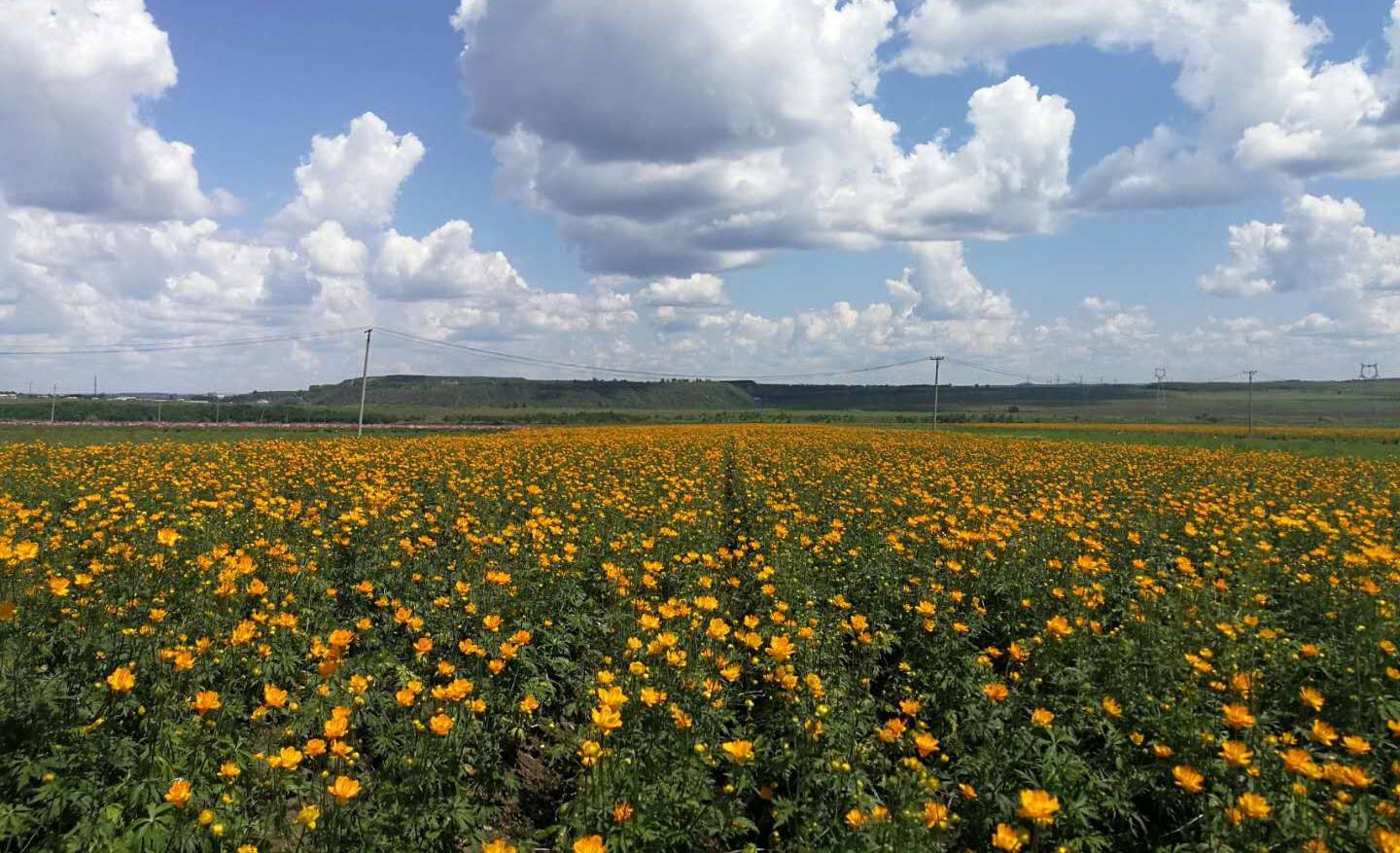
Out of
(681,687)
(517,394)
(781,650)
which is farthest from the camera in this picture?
(517,394)

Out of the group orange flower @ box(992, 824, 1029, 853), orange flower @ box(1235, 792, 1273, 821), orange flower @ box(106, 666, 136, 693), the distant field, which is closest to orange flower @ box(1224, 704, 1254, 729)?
orange flower @ box(1235, 792, 1273, 821)

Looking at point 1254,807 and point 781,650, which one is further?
point 781,650

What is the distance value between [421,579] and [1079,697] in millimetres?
5178

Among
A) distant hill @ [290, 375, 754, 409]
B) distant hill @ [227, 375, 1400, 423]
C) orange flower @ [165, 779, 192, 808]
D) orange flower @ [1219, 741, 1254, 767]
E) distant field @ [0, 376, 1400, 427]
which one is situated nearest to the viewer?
orange flower @ [165, 779, 192, 808]

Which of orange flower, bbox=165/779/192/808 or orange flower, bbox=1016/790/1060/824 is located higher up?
orange flower, bbox=1016/790/1060/824

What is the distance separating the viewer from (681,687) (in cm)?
429

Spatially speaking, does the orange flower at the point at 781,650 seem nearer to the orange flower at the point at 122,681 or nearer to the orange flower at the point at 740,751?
the orange flower at the point at 740,751

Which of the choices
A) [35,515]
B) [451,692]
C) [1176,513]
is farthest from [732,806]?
[1176,513]

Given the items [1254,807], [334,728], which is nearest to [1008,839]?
[1254,807]

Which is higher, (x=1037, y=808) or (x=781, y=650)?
(x=781, y=650)

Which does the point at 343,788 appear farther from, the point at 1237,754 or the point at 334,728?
the point at 1237,754

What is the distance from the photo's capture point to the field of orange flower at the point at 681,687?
10.5 ft

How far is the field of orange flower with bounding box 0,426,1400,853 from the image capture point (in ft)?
10.5

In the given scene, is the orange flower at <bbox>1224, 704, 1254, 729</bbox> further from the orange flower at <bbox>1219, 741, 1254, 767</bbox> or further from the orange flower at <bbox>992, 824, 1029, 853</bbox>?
the orange flower at <bbox>992, 824, 1029, 853</bbox>
